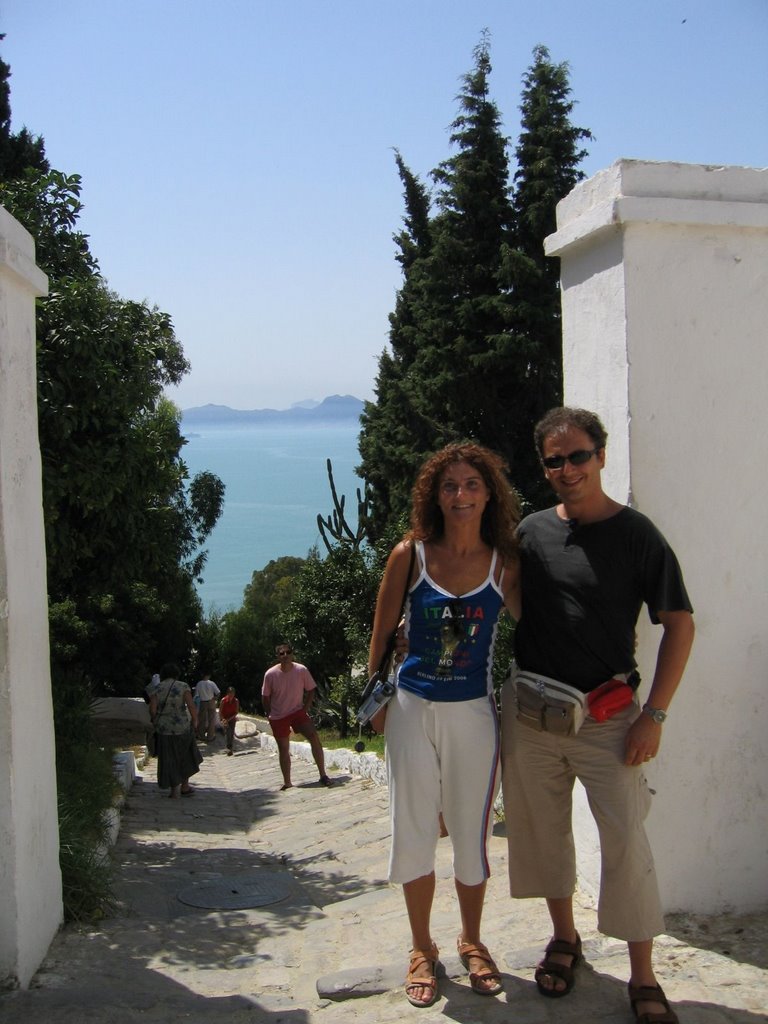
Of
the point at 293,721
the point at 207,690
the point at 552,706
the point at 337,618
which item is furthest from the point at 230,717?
the point at 552,706

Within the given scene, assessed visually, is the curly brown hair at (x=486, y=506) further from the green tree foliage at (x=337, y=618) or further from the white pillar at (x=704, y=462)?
the green tree foliage at (x=337, y=618)

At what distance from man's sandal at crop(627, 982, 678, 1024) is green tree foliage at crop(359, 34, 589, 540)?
18.4m

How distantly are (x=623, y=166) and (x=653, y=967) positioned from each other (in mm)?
3161

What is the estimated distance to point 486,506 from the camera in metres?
3.85

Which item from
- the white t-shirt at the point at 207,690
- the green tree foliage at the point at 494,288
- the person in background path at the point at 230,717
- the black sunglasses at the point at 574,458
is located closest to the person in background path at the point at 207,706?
the white t-shirt at the point at 207,690

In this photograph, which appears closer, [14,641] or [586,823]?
[14,641]

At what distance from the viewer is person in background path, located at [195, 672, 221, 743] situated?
1773 cm

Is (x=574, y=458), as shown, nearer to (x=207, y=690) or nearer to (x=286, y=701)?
(x=286, y=701)

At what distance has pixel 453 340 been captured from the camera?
23.6 m

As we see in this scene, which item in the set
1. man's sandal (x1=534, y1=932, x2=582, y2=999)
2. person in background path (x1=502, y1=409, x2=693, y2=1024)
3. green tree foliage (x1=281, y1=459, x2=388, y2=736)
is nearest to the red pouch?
person in background path (x1=502, y1=409, x2=693, y2=1024)

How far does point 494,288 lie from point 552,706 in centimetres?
2109

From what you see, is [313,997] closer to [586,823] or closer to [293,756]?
[586,823]

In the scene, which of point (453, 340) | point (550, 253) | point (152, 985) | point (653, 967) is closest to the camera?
point (653, 967)

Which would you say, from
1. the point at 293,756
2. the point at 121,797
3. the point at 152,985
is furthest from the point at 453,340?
the point at 152,985
